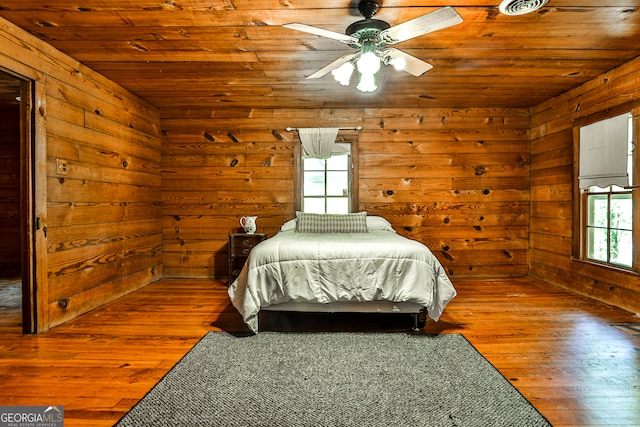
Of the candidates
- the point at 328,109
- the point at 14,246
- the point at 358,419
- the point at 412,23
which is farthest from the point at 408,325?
the point at 14,246

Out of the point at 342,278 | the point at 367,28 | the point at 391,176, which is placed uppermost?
the point at 367,28

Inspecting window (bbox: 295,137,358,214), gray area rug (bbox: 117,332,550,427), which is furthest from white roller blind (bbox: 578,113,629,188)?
window (bbox: 295,137,358,214)

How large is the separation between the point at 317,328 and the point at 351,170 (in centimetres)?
231

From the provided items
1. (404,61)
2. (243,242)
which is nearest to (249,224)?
(243,242)

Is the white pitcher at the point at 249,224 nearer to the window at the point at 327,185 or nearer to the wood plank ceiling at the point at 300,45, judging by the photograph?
the window at the point at 327,185

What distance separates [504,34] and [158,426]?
310cm

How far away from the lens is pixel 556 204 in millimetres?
3990

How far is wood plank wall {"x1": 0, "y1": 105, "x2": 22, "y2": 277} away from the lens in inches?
185

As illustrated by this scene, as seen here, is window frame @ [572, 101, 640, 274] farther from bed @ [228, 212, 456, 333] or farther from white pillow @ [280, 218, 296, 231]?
white pillow @ [280, 218, 296, 231]

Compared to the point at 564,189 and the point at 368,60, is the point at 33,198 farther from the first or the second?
the point at 564,189

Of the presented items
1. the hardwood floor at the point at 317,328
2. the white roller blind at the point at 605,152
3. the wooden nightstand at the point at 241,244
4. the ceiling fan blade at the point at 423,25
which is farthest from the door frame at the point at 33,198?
the white roller blind at the point at 605,152

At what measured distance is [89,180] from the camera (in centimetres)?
313

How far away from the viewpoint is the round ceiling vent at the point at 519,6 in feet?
6.66

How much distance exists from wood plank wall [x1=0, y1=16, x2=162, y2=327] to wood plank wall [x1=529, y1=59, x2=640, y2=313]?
4.72 m
